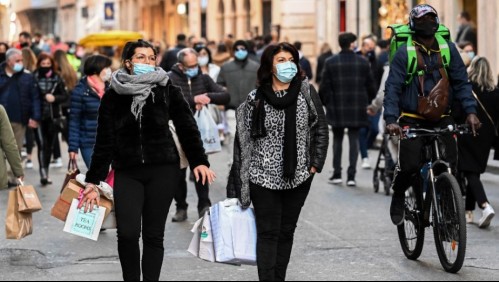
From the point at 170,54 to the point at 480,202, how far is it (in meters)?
13.6

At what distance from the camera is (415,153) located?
10.3 meters

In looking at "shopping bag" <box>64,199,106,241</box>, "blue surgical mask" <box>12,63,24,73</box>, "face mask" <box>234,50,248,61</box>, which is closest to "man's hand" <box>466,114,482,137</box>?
"shopping bag" <box>64,199,106,241</box>

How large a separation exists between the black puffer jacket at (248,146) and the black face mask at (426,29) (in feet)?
5.85

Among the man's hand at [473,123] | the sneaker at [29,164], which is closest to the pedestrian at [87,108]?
the man's hand at [473,123]

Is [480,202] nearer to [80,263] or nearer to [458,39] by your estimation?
[80,263]

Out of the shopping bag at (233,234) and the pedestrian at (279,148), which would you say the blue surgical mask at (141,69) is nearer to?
the pedestrian at (279,148)

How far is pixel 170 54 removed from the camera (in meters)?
25.9

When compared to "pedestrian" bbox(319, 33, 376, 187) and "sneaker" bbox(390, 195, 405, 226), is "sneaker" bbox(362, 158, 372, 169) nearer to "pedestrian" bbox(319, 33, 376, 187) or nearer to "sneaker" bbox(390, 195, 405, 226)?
"pedestrian" bbox(319, 33, 376, 187)

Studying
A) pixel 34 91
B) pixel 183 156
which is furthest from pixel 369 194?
pixel 183 156

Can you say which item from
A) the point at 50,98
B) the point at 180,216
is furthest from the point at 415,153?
the point at 50,98

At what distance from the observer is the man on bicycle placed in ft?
33.8

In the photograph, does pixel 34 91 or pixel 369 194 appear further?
pixel 34 91

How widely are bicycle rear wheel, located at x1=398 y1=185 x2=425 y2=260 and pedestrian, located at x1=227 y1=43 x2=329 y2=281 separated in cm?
189

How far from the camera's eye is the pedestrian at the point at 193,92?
13768mm
